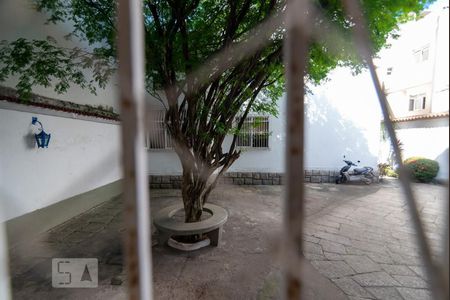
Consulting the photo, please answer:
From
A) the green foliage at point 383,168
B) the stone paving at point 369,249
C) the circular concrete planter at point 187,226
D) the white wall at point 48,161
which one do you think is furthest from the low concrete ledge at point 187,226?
the green foliage at point 383,168

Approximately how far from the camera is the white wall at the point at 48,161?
3412mm

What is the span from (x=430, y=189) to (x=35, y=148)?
9.68m

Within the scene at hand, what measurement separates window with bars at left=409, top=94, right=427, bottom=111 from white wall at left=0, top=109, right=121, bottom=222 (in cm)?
1299

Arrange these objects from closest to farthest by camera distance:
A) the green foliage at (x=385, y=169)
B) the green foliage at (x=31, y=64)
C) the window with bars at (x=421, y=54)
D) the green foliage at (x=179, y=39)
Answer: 1. the green foliage at (x=179, y=39)
2. the green foliage at (x=31, y=64)
3. the green foliage at (x=385, y=169)
4. the window with bars at (x=421, y=54)

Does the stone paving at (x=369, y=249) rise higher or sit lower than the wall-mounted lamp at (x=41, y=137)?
lower

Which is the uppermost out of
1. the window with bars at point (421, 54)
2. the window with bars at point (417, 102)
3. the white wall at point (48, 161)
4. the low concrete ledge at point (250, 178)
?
the window with bars at point (421, 54)

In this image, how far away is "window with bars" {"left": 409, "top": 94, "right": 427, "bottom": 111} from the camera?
1140 centimetres

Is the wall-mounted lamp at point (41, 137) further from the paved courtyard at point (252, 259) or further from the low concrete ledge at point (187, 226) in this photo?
the low concrete ledge at point (187, 226)

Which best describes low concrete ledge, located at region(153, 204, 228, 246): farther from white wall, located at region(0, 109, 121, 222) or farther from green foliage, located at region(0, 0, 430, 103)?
green foliage, located at region(0, 0, 430, 103)

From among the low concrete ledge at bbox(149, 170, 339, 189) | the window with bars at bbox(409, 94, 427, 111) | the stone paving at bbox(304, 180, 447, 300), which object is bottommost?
the stone paving at bbox(304, 180, 447, 300)

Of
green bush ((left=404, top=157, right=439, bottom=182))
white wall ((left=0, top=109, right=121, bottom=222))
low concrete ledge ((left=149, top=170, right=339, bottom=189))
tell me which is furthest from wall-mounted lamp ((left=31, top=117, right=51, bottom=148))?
green bush ((left=404, top=157, right=439, bottom=182))

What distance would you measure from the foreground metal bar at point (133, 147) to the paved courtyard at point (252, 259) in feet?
4.92

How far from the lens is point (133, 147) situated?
555 mm

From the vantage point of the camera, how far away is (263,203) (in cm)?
582
